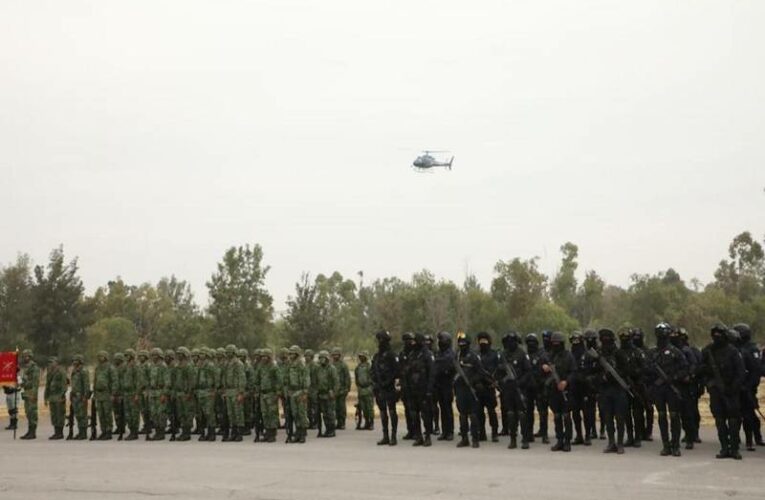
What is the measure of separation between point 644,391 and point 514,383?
230 cm

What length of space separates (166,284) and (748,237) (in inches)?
3240

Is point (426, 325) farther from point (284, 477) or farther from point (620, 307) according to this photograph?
point (284, 477)

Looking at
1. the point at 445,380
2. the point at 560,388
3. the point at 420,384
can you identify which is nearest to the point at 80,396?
the point at 420,384

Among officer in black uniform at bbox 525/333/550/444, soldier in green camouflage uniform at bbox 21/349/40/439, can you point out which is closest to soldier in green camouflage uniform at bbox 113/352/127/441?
soldier in green camouflage uniform at bbox 21/349/40/439

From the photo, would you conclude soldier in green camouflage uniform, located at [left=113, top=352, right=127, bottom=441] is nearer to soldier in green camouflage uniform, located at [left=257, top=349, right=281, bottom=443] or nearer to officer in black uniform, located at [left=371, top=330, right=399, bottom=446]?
soldier in green camouflage uniform, located at [left=257, top=349, right=281, bottom=443]

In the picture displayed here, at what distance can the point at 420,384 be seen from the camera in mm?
15836

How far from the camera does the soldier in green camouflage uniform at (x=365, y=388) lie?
1969cm

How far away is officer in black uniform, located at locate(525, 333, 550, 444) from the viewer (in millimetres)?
15148

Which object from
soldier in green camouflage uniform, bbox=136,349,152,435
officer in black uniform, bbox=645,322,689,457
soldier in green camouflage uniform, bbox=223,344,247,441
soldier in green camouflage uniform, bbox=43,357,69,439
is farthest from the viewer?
soldier in green camouflage uniform, bbox=43,357,69,439

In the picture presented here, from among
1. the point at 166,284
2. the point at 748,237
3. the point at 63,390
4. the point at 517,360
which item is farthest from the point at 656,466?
the point at 166,284

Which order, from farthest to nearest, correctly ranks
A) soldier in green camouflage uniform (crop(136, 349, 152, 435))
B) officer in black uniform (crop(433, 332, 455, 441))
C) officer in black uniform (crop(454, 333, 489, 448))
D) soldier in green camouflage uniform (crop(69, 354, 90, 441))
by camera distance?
soldier in green camouflage uniform (crop(69, 354, 90, 441)) < soldier in green camouflage uniform (crop(136, 349, 152, 435)) < officer in black uniform (crop(433, 332, 455, 441)) < officer in black uniform (crop(454, 333, 489, 448))

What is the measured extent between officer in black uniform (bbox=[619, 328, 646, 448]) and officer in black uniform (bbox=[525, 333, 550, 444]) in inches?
58.1

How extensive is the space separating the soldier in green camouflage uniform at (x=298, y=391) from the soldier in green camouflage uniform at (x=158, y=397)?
320cm

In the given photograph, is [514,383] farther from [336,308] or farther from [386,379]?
[336,308]
